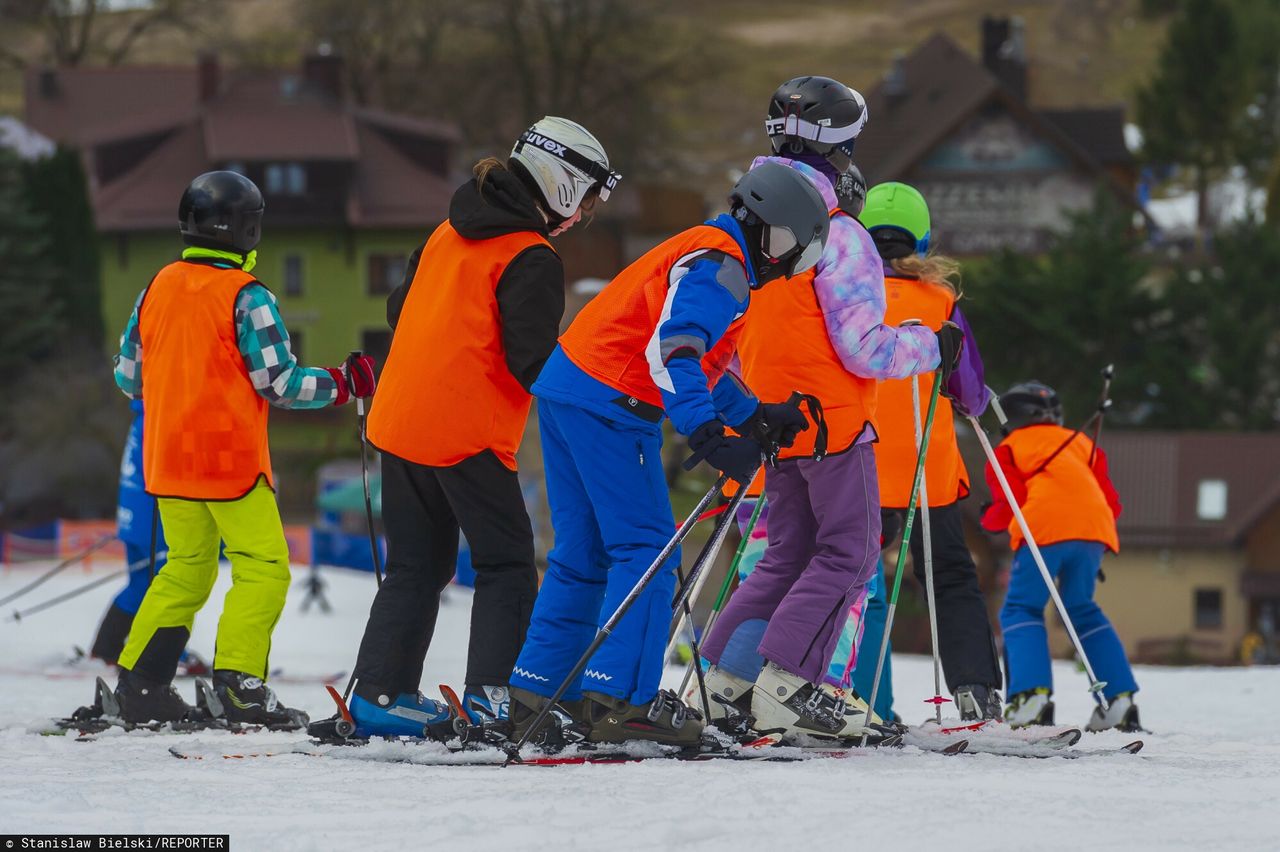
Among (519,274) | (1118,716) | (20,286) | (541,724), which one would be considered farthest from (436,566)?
(20,286)

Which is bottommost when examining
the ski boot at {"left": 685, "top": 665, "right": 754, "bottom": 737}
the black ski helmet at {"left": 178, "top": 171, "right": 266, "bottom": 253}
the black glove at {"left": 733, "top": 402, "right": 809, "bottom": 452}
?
the ski boot at {"left": 685, "top": 665, "right": 754, "bottom": 737}

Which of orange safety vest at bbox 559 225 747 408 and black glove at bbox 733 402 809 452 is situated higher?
orange safety vest at bbox 559 225 747 408

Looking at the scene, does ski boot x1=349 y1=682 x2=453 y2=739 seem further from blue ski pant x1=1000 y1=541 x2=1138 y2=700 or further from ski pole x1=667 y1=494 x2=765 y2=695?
blue ski pant x1=1000 y1=541 x2=1138 y2=700

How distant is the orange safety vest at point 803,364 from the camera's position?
564 cm

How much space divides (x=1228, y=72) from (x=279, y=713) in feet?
179

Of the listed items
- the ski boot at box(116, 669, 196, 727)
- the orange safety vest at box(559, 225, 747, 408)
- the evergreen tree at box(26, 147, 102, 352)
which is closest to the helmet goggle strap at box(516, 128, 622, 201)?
the orange safety vest at box(559, 225, 747, 408)

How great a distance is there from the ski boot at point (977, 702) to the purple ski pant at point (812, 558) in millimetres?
1122

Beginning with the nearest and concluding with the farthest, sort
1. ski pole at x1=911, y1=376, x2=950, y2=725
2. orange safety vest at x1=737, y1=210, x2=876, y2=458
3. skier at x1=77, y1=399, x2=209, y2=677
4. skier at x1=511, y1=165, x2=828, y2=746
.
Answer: skier at x1=511, y1=165, x2=828, y2=746 < orange safety vest at x1=737, y1=210, x2=876, y2=458 < ski pole at x1=911, y1=376, x2=950, y2=725 < skier at x1=77, y1=399, x2=209, y2=677

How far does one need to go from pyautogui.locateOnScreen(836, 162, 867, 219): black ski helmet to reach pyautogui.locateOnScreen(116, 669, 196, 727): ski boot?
2.80 metres

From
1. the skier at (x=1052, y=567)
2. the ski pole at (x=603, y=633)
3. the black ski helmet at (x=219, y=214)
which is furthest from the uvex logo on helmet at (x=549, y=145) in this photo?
the skier at (x=1052, y=567)

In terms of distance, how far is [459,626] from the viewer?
1634 centimetres

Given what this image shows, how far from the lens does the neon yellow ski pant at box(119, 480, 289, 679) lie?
20.8 feet

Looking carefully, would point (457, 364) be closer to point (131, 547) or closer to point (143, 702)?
point (143, 702)

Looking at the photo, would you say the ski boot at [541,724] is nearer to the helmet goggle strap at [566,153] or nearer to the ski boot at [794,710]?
the ski boot at [794,710]
